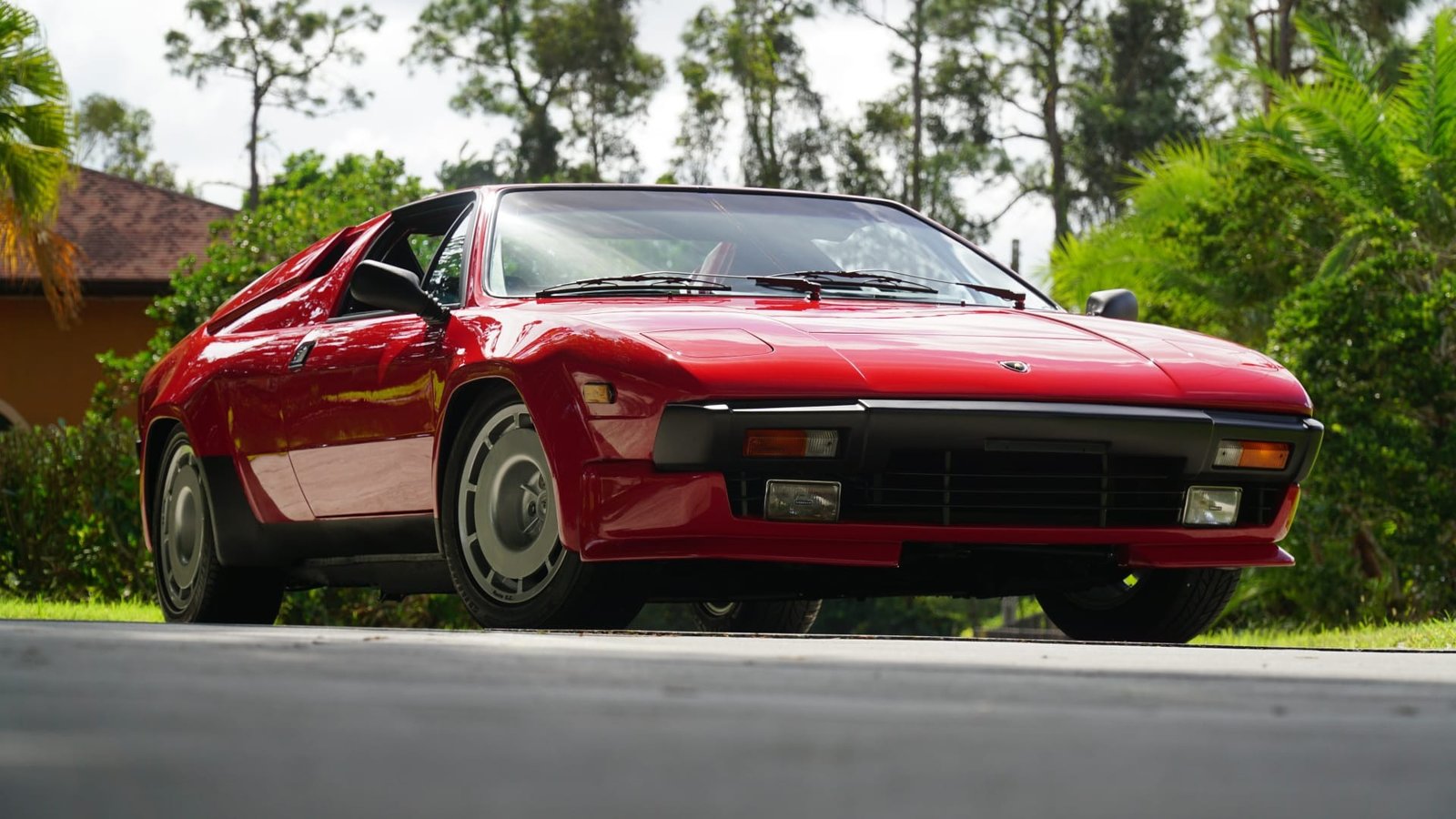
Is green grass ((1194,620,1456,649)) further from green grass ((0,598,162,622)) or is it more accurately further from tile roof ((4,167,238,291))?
tile roof ((4,167,238,291))

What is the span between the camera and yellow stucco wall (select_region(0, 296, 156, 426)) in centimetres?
2684

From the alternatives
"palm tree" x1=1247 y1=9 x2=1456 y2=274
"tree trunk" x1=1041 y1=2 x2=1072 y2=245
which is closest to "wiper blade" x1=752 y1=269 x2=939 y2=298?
"palm tree" x1=1247 y1=9 x2=1456 y2=274

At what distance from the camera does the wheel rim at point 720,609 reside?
24.3 ft

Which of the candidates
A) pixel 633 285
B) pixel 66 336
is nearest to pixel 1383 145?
pixel 633 285

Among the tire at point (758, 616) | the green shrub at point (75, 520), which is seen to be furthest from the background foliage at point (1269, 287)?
the tire at point (758, 616)

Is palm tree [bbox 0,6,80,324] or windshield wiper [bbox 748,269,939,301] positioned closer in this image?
windshield wiper [bbox 748,269,939,301]

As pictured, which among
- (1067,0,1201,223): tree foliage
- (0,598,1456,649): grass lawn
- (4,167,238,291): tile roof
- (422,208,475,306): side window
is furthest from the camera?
(1067,0,1201,223): tree foliage

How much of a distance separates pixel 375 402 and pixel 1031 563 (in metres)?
2.02

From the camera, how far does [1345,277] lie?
14.4 metres

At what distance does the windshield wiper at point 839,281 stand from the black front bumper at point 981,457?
1.00 meters

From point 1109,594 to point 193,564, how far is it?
10.4 ft

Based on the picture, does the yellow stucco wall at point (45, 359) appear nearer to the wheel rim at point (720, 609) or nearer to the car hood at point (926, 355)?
the wheel rim at point (720, 609)

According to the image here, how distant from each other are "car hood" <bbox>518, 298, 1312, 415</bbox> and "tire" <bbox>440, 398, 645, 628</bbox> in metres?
0.38

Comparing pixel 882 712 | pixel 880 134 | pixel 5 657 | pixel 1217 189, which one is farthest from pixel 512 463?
pixel 880 134
